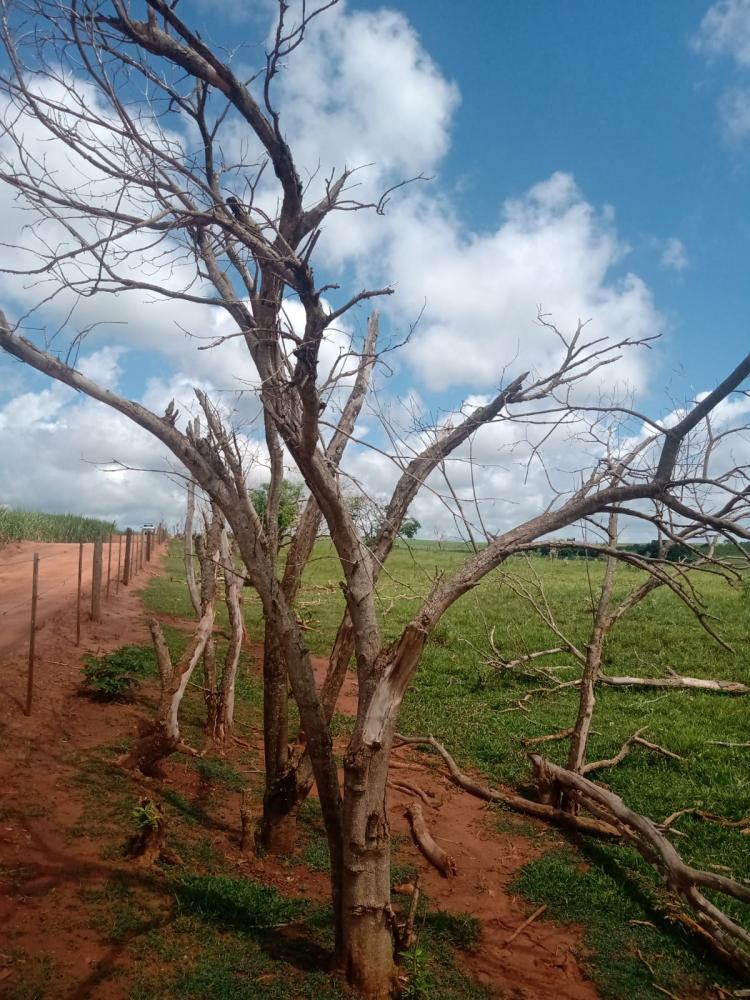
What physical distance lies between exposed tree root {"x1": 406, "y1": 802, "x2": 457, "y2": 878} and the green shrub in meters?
4.10

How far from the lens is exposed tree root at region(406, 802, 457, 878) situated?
6.21 meters

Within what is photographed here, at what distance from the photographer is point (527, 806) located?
749 cm

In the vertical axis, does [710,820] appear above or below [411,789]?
above

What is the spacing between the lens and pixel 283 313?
3.59 m

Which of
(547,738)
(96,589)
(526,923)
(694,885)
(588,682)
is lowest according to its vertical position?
(526,923)

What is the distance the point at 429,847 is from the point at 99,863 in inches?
109

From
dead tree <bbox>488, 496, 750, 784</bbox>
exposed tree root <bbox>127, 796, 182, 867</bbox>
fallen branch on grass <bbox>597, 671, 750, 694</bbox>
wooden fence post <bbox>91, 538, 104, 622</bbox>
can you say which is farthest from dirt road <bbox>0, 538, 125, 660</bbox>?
fallen branch on grass <bbox>597, 671, 750, 694</bbox>

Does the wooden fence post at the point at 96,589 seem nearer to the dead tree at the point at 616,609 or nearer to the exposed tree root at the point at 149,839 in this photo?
the dead tree at the point at 616,609

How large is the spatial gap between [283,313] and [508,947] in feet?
14.8

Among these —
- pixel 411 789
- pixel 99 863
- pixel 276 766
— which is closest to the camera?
pixel 99 863

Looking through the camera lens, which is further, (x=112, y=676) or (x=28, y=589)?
(x=28, y=589)

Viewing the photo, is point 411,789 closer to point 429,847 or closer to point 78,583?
point 429,847

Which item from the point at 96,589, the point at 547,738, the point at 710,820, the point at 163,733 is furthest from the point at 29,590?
the point at 710,820

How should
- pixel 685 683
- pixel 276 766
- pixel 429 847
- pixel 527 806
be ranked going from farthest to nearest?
pixel 685 683 → pixel 527 806 → pixel 429 847 → pixel 276 766
